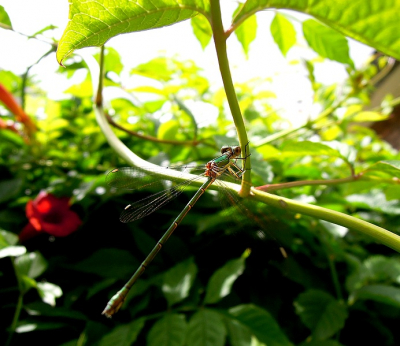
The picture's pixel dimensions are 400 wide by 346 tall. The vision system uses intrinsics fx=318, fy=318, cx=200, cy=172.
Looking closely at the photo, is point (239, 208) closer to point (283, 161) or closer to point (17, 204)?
point (283, 161)

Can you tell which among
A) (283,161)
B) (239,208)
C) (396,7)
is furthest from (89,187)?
(396,7)

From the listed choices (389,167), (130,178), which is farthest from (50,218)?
(389,167)

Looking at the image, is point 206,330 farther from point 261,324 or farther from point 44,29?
point 44,29

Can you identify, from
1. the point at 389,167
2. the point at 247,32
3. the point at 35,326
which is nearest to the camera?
the point at 389,167

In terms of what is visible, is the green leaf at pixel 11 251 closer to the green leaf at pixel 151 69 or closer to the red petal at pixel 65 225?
the red petal at pixel 65 225

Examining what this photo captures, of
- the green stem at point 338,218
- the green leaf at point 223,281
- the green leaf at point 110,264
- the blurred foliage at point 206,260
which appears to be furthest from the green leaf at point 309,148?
the green leaf at point 110,264

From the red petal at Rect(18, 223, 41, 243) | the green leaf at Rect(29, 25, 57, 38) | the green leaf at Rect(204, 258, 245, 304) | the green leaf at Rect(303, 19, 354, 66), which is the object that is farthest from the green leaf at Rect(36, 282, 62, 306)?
the green leaf at Rect(303, 19, 354, 66)
